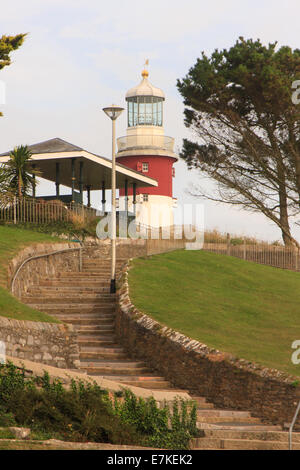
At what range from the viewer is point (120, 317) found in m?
19.6

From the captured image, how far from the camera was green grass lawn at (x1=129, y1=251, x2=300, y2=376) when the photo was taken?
17.0 meters

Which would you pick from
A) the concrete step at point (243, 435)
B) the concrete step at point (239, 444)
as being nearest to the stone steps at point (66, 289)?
the concrete step at point (243, 435)

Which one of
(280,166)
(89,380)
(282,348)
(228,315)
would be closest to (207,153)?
(280,166)

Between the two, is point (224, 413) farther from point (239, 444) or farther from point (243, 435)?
point (239, 444)

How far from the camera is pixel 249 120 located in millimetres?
37875

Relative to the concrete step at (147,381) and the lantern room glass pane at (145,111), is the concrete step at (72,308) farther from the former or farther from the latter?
the lantern room glass pane at (145,111)

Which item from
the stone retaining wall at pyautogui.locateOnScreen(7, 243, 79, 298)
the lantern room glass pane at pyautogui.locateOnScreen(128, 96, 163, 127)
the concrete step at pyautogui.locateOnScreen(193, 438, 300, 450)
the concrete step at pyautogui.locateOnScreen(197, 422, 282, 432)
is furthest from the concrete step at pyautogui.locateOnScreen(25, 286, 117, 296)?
the lantern room glass pane at pyautogui.locateOnScreen(128, 96, 163, 127)

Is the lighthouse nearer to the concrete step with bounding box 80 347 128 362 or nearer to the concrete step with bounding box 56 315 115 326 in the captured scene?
the concrete step with bounding box 56 315 115 326

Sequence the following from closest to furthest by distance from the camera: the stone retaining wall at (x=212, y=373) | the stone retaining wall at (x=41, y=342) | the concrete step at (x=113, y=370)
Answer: the stone retaining wall at (x=41, y=342) < the stone retaining wall at (x=212, y=373) < the concrete step at (x=113, y=370)

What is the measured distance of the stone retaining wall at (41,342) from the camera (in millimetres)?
14266

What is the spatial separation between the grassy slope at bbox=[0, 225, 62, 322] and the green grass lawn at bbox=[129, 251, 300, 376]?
3313 millimetres

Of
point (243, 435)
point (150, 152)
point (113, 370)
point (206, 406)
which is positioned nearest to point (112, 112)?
point (113, 370)

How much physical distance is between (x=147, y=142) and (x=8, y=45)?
19.9 m

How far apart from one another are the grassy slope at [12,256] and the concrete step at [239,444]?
5000 millimetres
